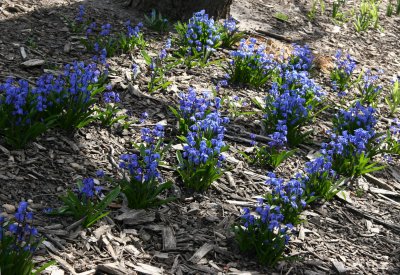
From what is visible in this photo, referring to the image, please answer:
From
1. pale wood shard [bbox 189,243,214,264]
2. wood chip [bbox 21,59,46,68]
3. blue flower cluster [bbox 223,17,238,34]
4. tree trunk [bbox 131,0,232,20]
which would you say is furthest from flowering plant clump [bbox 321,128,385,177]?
tree trunk [bbox 131,0,232,20]

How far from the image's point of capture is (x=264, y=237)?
3.62 meters

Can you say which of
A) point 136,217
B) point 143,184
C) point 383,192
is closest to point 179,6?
point 383,192

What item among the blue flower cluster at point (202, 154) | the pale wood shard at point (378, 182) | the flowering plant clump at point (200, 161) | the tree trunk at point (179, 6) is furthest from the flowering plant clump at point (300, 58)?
the flowering plant clump at point (200, 161)

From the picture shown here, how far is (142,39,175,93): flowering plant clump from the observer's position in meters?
5.55

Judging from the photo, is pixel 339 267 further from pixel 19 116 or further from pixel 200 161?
pixel 19 116

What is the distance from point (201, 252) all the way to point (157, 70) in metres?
2.51

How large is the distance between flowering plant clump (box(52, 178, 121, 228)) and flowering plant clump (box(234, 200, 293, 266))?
92 centimetres

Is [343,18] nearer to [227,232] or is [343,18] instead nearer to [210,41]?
[210,41]

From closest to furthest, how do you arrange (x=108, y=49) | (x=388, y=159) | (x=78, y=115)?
(x=78, y=115), (x=388, y=159), (x=108, y=49)

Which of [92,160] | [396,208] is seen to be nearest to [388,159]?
[396,208]

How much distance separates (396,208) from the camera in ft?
15.6

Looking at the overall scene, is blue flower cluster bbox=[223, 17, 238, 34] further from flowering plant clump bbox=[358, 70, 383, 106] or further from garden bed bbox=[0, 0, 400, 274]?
flowering plant clump bbox=[358, 70, 383, 106]

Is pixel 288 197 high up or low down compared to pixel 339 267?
up

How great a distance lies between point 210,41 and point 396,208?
2720mm
